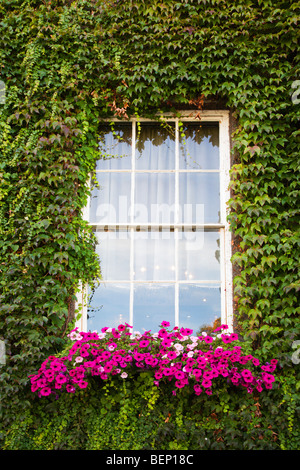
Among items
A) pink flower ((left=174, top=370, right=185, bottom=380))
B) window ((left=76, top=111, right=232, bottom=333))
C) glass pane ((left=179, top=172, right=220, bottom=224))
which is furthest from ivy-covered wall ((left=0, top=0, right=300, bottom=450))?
pink flower ((left=174, top=370, right=185, bottom=380))

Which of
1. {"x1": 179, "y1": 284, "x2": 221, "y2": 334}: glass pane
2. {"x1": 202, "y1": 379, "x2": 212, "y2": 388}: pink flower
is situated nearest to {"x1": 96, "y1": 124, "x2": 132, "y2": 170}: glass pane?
{"x1": 179, "y1": 284, "x2": 221, "y2": 334}: glass pane

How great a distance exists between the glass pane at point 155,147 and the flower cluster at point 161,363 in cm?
169

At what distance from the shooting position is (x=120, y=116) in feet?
14.1

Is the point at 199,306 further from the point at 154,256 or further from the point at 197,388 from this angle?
the point at 197,388

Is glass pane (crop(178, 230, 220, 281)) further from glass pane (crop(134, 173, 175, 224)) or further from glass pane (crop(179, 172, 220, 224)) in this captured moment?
glass pane (crop(134, 173, 175, 224))

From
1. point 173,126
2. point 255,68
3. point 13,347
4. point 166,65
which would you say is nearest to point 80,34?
point 166,65

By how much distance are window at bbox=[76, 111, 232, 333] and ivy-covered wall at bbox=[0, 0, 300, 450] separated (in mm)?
173

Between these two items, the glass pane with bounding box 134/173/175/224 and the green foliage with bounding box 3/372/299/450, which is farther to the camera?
the glass pane with bounding box 134/173/175/224

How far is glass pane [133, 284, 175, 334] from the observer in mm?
4043

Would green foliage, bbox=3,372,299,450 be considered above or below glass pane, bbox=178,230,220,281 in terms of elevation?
below
